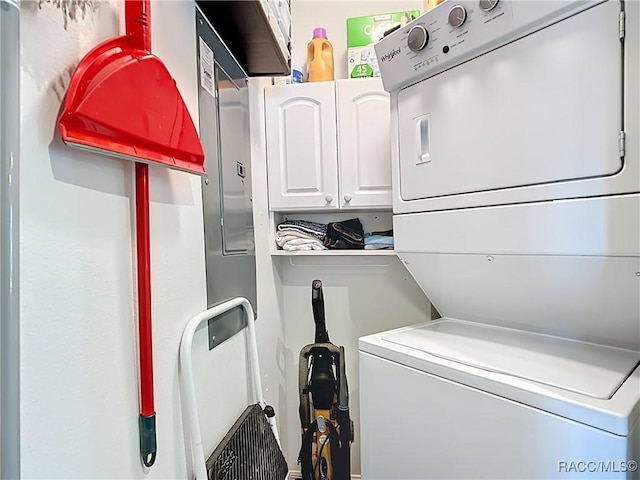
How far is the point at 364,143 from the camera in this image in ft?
7.45

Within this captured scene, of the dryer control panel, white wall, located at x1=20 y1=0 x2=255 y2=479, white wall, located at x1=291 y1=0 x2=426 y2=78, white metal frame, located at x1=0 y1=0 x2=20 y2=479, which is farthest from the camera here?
white wall, located at x1=291 y1=0 x2=426 y2=78

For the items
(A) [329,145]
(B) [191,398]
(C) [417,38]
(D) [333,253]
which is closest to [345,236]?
(D) [333,253]

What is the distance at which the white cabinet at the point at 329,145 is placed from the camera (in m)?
2.25

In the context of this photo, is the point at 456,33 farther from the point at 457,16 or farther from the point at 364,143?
the point at 364,143

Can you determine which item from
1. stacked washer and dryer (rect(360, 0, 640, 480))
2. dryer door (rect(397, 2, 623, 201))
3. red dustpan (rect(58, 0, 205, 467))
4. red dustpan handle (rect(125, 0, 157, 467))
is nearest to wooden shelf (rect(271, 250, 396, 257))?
stacked washer and dryer (rect(360, 0, 640, 480))

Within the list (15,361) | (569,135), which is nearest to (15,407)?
(15,361)

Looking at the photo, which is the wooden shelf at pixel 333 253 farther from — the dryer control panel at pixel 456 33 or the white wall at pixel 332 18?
the white wall at pixel 332 18

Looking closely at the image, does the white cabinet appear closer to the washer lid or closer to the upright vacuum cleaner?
the upright vacuum cleaner

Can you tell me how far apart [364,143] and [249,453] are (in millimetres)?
1737

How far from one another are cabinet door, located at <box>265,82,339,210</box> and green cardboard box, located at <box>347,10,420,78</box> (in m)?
0.26

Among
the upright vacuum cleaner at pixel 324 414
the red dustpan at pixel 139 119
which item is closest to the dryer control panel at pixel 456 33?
the red dustpan at pixel 139 119

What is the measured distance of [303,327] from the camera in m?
2.67

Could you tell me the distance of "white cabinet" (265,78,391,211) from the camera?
2.25m

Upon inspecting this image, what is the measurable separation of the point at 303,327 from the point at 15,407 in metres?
2.12
